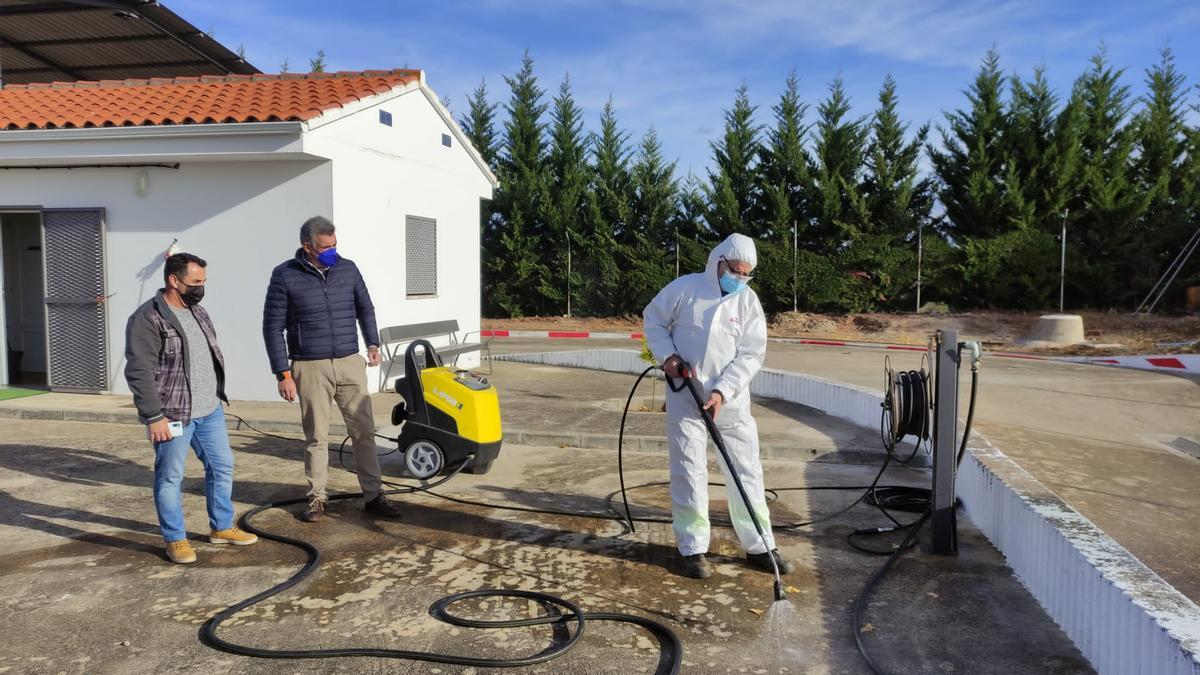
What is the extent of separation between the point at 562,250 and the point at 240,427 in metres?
16.6

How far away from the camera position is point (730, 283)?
15.1 feet

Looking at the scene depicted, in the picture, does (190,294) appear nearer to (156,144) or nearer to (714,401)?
(714,401)

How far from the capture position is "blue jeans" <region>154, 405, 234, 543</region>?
181 inches

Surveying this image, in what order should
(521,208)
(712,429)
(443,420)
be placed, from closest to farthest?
(712,429), (443,420), (521,208)

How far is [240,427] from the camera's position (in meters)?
8.50

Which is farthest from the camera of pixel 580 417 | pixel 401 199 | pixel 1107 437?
pixel 401 199

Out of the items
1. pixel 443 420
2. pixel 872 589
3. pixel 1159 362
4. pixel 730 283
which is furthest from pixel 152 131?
pixel 1159 362

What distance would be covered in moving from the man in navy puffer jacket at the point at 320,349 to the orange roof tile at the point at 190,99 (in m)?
4.07

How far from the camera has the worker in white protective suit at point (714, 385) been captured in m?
4.49

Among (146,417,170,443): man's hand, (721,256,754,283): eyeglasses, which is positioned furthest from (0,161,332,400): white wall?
(721,256,754,283): eyeglasses

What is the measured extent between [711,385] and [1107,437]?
19.0 feet

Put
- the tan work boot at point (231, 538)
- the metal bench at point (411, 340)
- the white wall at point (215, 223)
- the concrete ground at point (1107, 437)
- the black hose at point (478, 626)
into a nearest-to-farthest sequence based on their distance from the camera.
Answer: the black hose at point (478, 626) < the tan work boot at point (231, 538) < the concrete ground at point (1107, 437) < the white wall at point (215, 223) < the metal bench at point (411, 340)

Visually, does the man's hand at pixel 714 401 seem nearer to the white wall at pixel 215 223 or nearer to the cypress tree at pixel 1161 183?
the white wall at pixel 215 223

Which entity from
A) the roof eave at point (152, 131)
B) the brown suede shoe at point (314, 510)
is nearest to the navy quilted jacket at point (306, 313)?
the brown suede shoe at point (314, 510)
